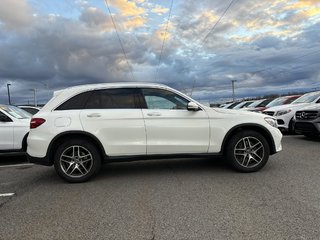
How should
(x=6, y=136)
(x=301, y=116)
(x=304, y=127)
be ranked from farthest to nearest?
(x=301, y=116) → (x=304, y=127) → (x=6, y=136)

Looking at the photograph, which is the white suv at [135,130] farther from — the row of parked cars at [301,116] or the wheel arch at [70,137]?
the row of parked cars at [301,116]

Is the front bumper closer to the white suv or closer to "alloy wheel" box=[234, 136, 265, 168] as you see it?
the white suv

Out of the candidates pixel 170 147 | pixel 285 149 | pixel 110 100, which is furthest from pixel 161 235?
pixel 285 149

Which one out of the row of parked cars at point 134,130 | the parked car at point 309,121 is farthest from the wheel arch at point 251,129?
the parked car at point 309,121

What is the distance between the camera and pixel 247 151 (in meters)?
6.79

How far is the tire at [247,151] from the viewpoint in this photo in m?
6.72

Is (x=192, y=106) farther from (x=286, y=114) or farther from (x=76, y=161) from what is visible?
(x=286, y=114)

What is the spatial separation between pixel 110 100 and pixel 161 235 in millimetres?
3379

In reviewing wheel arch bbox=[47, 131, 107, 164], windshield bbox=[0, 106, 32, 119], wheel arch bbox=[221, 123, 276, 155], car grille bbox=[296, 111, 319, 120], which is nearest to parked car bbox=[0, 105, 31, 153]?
windshield bbox=[0, 106, 32, 119]

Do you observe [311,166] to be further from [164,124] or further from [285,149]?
[164,124]

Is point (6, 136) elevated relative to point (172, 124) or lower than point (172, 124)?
lower

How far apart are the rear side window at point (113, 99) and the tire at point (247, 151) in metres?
1.99

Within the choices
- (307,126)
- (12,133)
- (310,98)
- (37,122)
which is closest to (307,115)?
(307,126)

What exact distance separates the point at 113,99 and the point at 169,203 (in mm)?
2518
